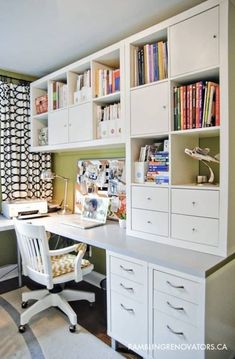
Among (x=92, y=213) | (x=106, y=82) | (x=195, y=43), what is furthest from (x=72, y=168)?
(x=195, y=43)

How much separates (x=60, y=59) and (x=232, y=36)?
1.73 m

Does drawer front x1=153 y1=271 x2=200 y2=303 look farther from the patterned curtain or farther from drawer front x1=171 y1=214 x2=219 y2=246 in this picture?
the patterned curtain

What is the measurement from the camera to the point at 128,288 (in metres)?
1.76

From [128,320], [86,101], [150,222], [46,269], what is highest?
[86,101]

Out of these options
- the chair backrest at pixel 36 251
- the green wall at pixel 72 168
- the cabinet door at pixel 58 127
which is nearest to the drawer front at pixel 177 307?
the chair backrest at pixel 36 251

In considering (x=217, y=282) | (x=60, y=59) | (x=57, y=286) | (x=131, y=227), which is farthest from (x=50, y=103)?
(x=217, y=282)

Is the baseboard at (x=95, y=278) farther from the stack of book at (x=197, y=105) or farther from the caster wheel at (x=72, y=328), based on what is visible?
the stack of book at (x=197, y=105)

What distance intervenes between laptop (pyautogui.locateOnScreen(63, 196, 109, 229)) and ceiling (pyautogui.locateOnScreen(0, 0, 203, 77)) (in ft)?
4.59

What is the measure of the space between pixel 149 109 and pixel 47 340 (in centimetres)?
181

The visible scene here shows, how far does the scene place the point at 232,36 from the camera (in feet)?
5.10

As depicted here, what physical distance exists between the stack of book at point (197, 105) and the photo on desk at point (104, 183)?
878mm

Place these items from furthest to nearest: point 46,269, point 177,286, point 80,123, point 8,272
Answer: point 8,272 < point 80,123 < point 46,269 < point 177,286

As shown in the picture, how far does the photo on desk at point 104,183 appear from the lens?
2537 millimetres

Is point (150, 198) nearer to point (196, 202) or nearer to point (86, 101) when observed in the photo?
point (196, 202)
